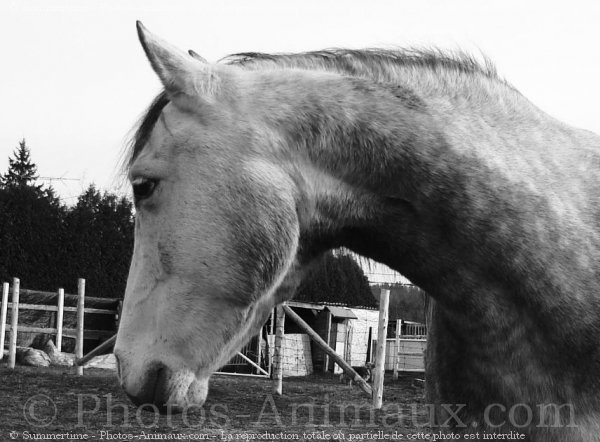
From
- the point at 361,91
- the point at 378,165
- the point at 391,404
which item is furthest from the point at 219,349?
the point at 391,404

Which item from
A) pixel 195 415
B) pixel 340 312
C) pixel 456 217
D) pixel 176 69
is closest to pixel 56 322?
pixel 340 312

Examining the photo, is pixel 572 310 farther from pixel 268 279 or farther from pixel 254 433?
pixel 254 433

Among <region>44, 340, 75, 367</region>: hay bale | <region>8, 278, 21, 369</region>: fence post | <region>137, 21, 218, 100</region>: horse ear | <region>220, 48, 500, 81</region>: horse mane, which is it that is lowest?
<region>44, 340, 75, 367</region>: hay bale

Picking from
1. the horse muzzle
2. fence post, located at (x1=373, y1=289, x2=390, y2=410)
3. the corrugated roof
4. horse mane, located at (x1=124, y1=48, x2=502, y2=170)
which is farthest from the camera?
the corrugated roof

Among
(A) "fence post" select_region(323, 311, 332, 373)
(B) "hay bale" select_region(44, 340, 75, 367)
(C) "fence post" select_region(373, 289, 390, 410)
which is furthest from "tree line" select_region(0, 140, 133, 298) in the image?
(C) "fence post" select_region(373, 289, 390, 410)

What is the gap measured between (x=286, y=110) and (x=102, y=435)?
6.27m

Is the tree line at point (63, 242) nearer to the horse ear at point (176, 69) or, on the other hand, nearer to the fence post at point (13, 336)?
the fence post at point (13, 336)

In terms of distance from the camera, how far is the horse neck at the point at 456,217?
218 centimetres

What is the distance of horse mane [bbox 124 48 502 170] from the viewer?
2.38 m

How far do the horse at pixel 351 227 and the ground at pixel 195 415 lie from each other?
4365mm

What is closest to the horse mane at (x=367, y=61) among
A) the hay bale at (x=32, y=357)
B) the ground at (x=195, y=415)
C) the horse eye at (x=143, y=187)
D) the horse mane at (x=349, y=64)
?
the horse mane at (x=349, y=64)

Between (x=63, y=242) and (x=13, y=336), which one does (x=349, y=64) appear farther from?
(x=63, y=242)

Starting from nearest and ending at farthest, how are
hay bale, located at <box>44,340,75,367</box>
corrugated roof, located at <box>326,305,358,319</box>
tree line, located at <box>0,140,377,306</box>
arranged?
hay bale, located at <box>44,340,75,367</box> < tree line, located at <box>0,140,377,306</box> < corrugated roof, located at <box>326,305,358,319</box>

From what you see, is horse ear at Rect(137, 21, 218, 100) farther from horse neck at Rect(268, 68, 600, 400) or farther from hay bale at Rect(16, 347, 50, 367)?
hay bale at Rect(16, 347, 50, 367)
